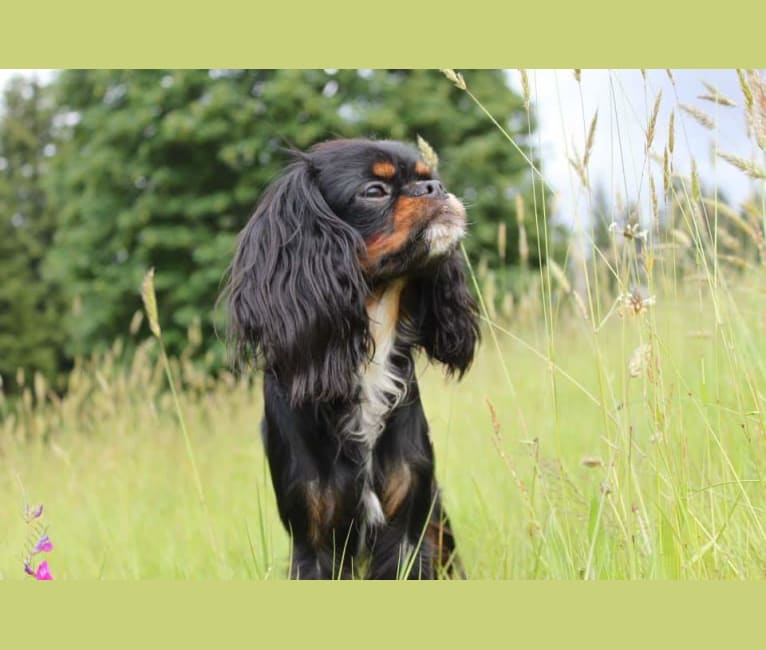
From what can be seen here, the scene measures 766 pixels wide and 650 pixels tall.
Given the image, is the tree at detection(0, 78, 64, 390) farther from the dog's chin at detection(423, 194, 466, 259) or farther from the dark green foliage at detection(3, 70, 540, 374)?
the dog's chin at detection(423, 194, 466, 259)

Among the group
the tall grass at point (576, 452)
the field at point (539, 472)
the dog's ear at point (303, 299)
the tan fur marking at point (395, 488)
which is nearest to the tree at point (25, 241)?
the field at point (539, 472)

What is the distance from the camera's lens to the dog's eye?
2.73 metres

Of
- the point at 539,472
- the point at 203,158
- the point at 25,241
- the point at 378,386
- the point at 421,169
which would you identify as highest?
the point at 25,241

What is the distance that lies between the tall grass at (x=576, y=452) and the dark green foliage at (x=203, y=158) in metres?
2.54

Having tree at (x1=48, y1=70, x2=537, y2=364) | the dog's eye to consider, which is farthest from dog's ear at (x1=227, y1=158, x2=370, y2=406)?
tree at (x1=48, y1=70, x2=537, y2=364)

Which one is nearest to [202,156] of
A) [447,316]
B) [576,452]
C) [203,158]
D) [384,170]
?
[203,158]

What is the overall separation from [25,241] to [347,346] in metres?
15.8

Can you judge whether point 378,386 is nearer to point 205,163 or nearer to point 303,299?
point 303,299

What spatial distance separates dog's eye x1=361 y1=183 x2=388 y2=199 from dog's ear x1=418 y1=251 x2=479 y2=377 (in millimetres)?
427

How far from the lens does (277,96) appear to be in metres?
7.77

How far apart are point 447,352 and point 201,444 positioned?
3.18 m

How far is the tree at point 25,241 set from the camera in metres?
15.5

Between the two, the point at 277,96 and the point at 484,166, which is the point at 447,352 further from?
the point at 484,166

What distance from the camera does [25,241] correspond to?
16.7 metres
